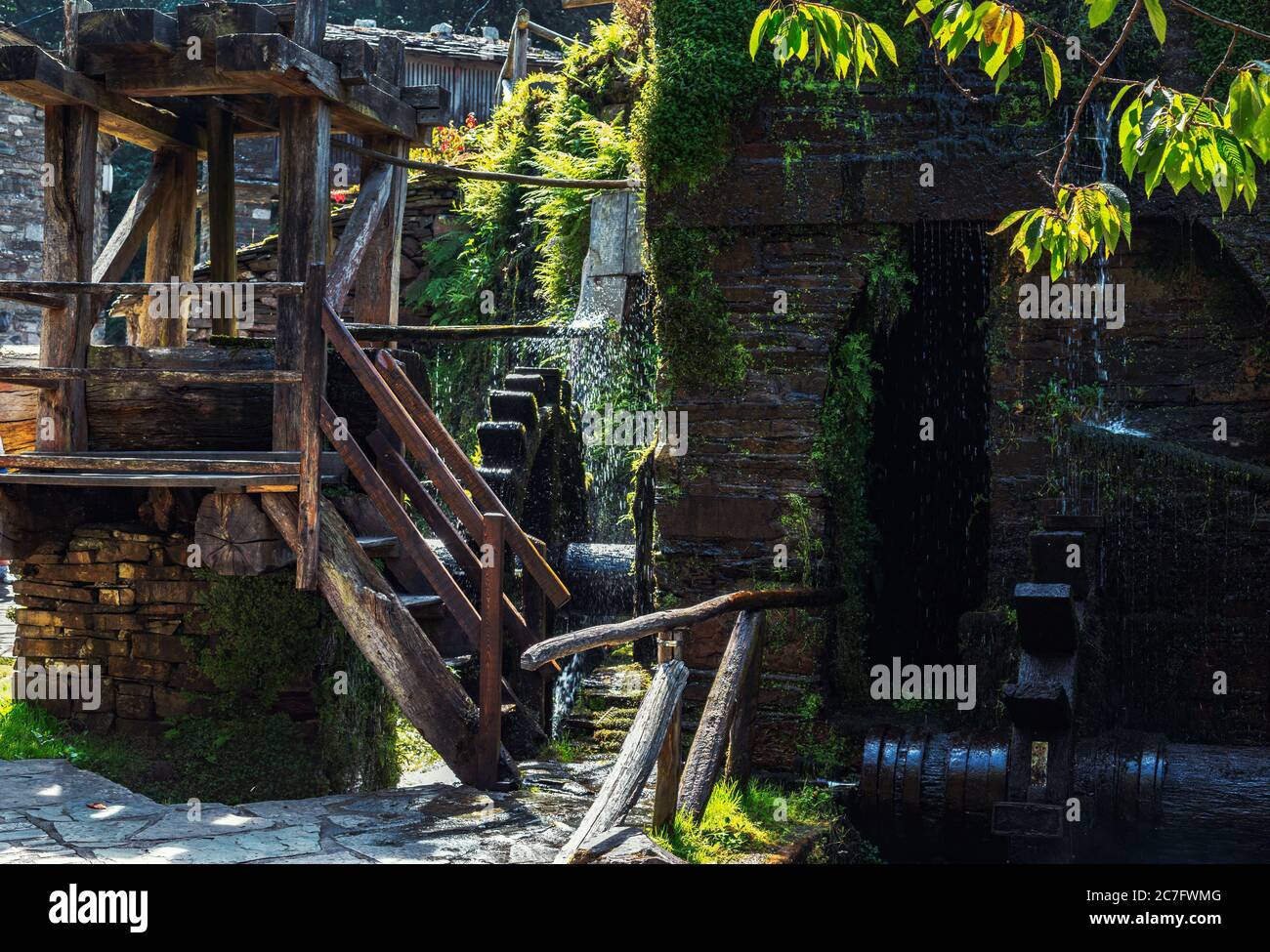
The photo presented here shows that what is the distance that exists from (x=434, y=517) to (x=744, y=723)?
2312 mm

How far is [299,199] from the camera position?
751 centimetres

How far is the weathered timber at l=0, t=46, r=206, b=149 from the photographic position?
23.4 ft

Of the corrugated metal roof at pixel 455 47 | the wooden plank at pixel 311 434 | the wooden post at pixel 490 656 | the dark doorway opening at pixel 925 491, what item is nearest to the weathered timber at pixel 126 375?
the wooden plank at pixel 311 434

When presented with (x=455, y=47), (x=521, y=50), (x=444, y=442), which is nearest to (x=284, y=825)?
(x=444, y=442)

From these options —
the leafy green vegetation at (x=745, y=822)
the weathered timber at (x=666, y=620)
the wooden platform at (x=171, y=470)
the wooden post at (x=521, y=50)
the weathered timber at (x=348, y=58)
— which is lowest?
the leafy green vegetation at (x=745, y=822)

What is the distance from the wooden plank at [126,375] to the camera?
7.06 meters

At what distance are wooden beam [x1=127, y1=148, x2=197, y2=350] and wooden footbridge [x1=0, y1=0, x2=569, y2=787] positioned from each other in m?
0.59

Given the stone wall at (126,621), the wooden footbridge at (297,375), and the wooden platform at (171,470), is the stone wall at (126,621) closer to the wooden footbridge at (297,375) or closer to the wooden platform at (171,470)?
the wooden footbridge at (297,375)

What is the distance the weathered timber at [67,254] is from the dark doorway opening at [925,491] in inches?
190

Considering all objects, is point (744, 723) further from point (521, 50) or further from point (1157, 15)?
point (521, 50)

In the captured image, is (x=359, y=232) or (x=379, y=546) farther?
(x=359, y=232)
